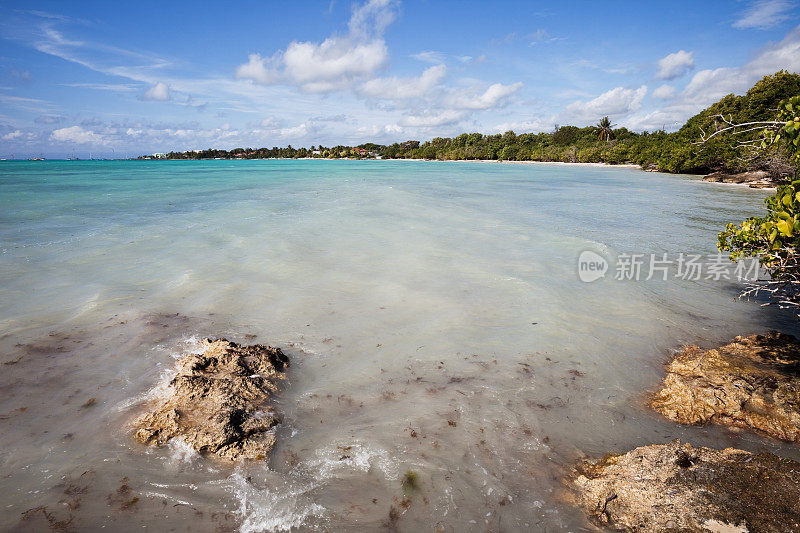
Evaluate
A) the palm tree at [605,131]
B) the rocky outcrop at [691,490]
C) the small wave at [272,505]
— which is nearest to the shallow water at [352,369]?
the small wave at [272,505]

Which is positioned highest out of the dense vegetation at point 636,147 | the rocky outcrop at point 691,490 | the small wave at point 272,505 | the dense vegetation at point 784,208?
the dense vegetation at point 636,147

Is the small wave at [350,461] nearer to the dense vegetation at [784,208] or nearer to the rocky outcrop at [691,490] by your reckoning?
the rocky outcrop at [691,490]

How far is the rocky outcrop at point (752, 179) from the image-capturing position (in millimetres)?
26192

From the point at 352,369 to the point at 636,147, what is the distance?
239 feet

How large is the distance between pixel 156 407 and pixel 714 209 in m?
22.1

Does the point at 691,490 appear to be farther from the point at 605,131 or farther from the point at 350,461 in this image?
the point at 605,131

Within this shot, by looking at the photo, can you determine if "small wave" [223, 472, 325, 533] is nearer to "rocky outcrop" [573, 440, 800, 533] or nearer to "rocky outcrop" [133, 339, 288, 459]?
"rocky outcrop" [133, 339, 288, 459]

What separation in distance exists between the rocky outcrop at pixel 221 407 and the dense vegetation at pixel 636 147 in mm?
A: 3885

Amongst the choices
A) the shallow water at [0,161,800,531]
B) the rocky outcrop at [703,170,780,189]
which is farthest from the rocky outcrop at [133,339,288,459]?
the rocky outcrop at [703,170,780,189]

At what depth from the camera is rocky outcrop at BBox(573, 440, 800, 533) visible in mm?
2434

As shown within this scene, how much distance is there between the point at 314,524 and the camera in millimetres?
2613

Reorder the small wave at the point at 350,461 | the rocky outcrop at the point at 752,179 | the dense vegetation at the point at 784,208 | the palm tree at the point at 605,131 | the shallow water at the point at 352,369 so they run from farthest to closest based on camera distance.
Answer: the palm tree at the point at 605,131 < the rocky outcrop at the point at 752,179 < the dense vegetation at the point at 784,208 < the small wave at the point at 350,461 < the shallow water at the point at 352,369

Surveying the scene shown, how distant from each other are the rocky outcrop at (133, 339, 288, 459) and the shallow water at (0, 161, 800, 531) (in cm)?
14

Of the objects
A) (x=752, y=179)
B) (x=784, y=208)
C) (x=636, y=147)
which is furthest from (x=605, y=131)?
(x=784, y=208)
